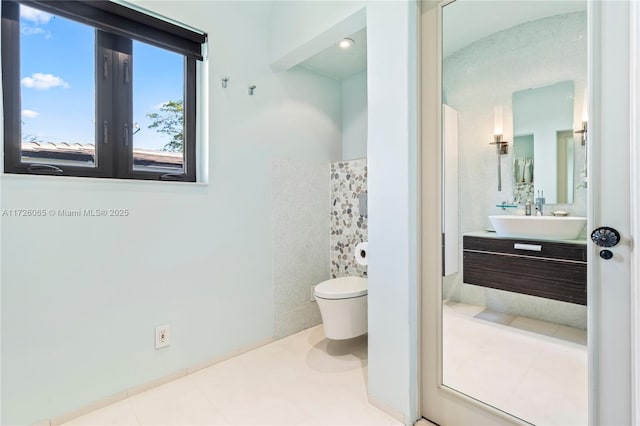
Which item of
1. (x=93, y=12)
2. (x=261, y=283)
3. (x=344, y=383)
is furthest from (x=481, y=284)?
(x=93, y=12)

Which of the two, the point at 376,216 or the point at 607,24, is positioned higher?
the point at 607,24

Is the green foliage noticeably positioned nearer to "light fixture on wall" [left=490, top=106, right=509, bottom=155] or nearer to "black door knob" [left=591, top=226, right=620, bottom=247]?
"light fixture on wall" [left=490, top=106, right=509, bottom=155]

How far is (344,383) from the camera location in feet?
6.23

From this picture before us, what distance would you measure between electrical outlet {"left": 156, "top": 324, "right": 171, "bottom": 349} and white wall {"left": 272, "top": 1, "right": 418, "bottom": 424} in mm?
1209

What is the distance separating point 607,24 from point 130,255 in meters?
2.31

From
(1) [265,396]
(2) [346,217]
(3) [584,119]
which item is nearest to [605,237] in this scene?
(3) [584,119]

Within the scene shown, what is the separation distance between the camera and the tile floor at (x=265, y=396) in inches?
62.7

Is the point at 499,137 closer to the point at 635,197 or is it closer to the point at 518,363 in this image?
the point at 635,197

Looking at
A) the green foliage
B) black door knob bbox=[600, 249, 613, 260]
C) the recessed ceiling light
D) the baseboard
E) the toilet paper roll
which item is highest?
the recessed ceiling light

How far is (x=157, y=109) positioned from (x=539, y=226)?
6.96 ft

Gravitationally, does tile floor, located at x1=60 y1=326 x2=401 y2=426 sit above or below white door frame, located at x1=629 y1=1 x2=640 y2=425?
below

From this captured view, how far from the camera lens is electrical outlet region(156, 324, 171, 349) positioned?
189cm

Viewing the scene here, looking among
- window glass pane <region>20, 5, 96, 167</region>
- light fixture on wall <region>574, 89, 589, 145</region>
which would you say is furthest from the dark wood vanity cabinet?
window glass pane <region>20, 5, 96, 167</region>

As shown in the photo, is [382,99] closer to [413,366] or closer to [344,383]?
[413,366]
